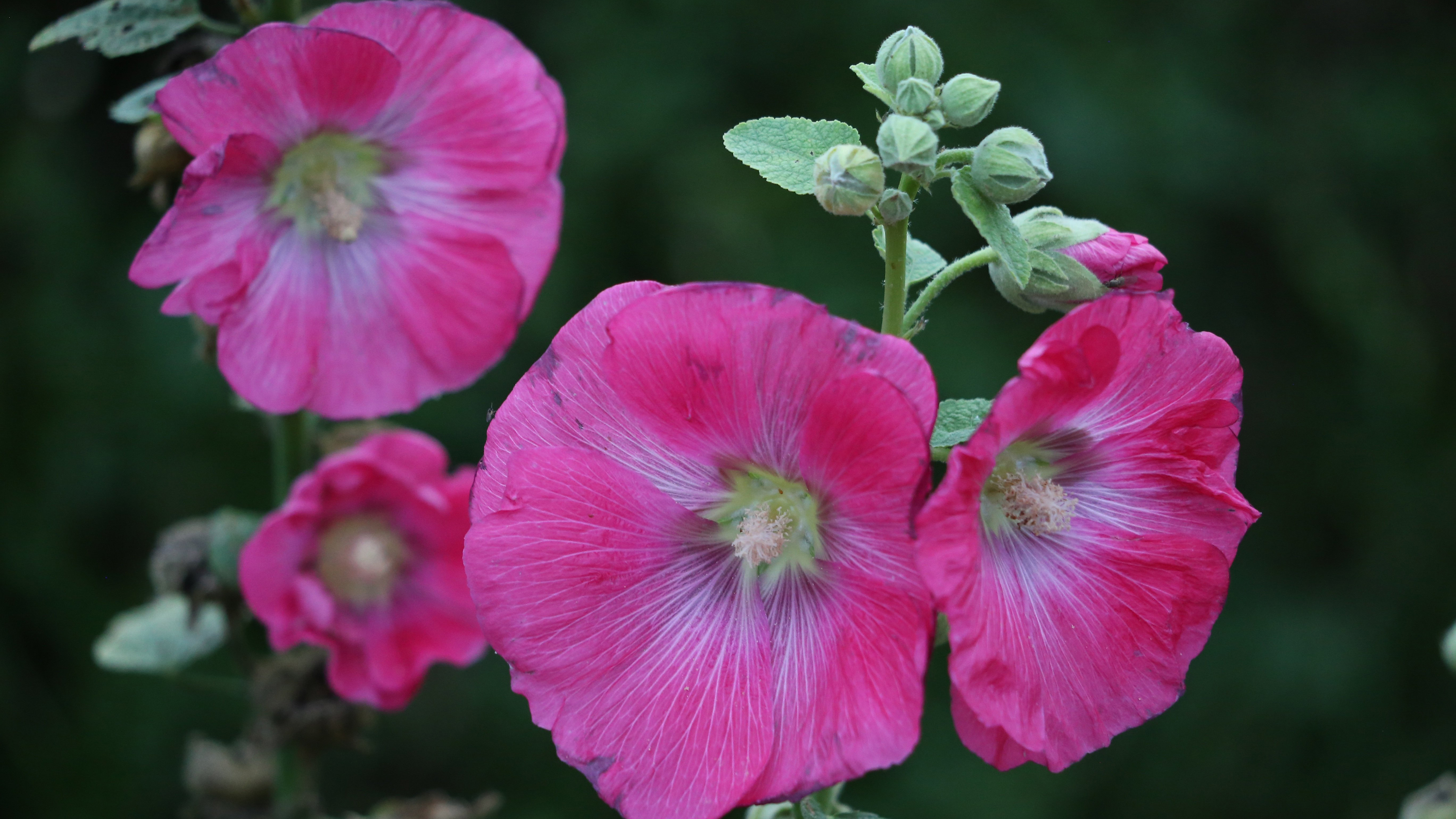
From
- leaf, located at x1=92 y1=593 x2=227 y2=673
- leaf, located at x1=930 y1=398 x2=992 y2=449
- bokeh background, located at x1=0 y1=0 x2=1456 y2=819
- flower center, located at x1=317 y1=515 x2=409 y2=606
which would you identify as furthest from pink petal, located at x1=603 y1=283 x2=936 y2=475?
bokeh background, located at x1=0 y1=0 x2=1456 y2=819

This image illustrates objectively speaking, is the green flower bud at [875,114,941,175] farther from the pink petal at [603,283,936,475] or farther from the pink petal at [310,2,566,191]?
the pink petal at [310,2,566,191]

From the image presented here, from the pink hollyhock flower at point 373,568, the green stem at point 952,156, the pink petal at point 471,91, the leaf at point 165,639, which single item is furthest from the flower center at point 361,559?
the green stem at point 952,156

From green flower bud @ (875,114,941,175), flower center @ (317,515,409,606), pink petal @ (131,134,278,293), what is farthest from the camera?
flower center @ (317,515,409,606)

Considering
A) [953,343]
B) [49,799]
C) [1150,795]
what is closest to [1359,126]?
[953,343]

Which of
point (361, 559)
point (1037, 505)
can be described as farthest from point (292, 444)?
point (1037, 505)

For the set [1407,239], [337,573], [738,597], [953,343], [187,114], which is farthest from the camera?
[1407,239]

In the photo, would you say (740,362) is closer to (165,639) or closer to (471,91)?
(471,91)

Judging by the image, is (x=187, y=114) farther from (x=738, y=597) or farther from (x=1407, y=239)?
(x=1407, y=239)
